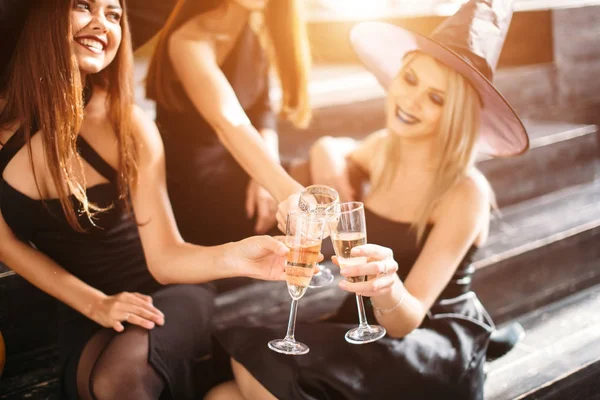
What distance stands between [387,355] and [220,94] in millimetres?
882

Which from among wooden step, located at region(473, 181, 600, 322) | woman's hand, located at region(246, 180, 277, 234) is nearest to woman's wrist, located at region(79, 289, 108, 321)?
woman's hand, located at region(246, 180, 277, 234)

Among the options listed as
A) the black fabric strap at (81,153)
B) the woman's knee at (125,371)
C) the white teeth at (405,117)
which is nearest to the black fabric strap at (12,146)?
the black fabric strap at (81,153)

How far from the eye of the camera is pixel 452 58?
1.92 metres

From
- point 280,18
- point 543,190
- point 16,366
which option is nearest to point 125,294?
point 16,366

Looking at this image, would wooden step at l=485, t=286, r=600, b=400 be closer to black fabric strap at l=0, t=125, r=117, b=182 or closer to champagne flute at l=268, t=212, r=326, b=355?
champagne flute at l=268, t=212, r=326, b=355

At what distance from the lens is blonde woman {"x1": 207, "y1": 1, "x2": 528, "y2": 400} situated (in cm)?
185

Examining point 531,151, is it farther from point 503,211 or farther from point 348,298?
point 348,298

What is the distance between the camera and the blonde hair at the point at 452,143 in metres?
2.00

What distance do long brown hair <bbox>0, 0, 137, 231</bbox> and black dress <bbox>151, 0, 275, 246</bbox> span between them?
25 cm

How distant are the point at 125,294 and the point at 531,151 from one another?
1.90m

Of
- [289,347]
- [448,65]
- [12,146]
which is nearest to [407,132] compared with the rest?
[448,65]

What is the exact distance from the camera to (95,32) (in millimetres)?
1657

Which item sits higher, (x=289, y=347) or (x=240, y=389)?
(x=289, y=347)

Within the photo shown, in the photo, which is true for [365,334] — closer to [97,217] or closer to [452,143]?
[452,143]
